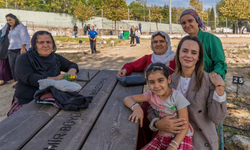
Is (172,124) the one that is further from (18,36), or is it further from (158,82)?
(18,36)

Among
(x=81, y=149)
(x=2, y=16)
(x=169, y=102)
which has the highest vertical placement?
(x=2, y=16)

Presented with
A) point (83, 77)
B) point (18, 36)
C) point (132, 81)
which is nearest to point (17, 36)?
point (18, 36)

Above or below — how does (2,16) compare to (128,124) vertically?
above

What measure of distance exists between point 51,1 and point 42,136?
4274 centimetres

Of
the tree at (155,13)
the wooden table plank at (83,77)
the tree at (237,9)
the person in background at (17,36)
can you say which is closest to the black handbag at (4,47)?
the person in background at (17,36)

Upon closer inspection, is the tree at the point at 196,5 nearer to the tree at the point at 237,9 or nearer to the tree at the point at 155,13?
the tree at the point at 237,9

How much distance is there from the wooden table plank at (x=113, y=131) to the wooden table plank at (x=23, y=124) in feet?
1.50

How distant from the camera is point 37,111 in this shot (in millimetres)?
1905

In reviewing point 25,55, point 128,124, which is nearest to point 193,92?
point 128,124

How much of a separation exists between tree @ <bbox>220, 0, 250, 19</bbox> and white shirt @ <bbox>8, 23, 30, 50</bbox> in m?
26.2

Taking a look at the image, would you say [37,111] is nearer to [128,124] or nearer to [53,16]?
[128,124]

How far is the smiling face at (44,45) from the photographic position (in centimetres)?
273

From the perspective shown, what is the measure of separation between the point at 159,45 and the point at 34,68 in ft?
5.75

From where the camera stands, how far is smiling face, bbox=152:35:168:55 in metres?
2.75
